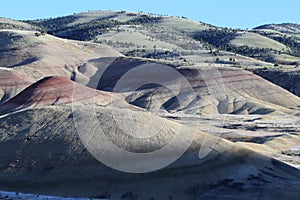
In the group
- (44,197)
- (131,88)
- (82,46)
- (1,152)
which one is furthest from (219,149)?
(82,46)

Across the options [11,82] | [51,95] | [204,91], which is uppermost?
[51,95]

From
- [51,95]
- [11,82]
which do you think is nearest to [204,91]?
[51,95]

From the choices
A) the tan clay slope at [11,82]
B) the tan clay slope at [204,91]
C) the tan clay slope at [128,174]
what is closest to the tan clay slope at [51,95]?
the tan clay slope at [11,82]

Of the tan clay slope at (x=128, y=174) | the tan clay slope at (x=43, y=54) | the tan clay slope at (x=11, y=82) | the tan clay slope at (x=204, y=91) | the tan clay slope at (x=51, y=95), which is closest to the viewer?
the tan clay slope at (x=128, y=174)

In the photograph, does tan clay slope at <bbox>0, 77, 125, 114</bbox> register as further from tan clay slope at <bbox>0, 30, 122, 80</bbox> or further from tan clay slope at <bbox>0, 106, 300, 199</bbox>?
tan clay slope at <bbox>0, 106, 300, 199</bbox>

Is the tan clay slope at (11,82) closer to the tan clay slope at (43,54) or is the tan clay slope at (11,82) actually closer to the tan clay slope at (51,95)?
the tan clay slope at (43,54)

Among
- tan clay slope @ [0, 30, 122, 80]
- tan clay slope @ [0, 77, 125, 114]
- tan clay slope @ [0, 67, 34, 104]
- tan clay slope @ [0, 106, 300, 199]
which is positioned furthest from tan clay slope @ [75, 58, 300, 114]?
tan clay slope @ [0, 106, 300, 199]

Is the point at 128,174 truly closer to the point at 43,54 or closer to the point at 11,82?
the point at 11,82
